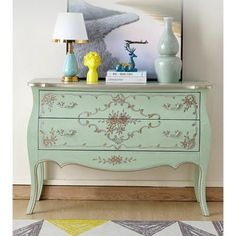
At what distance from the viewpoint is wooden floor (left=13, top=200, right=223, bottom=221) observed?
111 inches

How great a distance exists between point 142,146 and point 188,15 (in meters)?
1.05

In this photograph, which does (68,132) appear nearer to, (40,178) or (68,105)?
(68,105)

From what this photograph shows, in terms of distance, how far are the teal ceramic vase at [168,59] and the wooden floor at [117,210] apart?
2.87ft

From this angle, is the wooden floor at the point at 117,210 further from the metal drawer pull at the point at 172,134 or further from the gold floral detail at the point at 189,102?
the gold floral detail at the point at 189,102

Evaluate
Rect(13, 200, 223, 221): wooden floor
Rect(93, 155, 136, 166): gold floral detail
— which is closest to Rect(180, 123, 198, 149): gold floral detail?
Rect(93, 155, 136, 166): gold floral detail

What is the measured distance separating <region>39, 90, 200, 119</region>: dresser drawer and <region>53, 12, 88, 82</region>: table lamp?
0.23 m

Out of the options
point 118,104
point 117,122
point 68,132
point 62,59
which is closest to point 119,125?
point 117,122

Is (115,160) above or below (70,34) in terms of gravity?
below

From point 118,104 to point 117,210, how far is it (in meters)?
0.75

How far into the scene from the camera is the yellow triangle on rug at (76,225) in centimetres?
253

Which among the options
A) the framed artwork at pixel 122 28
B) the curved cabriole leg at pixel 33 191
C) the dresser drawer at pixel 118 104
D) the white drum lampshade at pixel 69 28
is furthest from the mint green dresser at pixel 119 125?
the framed artwork at pixel 122 28

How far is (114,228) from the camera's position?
102 inches

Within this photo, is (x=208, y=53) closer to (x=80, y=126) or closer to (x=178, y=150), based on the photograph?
(x=178, y=150)
